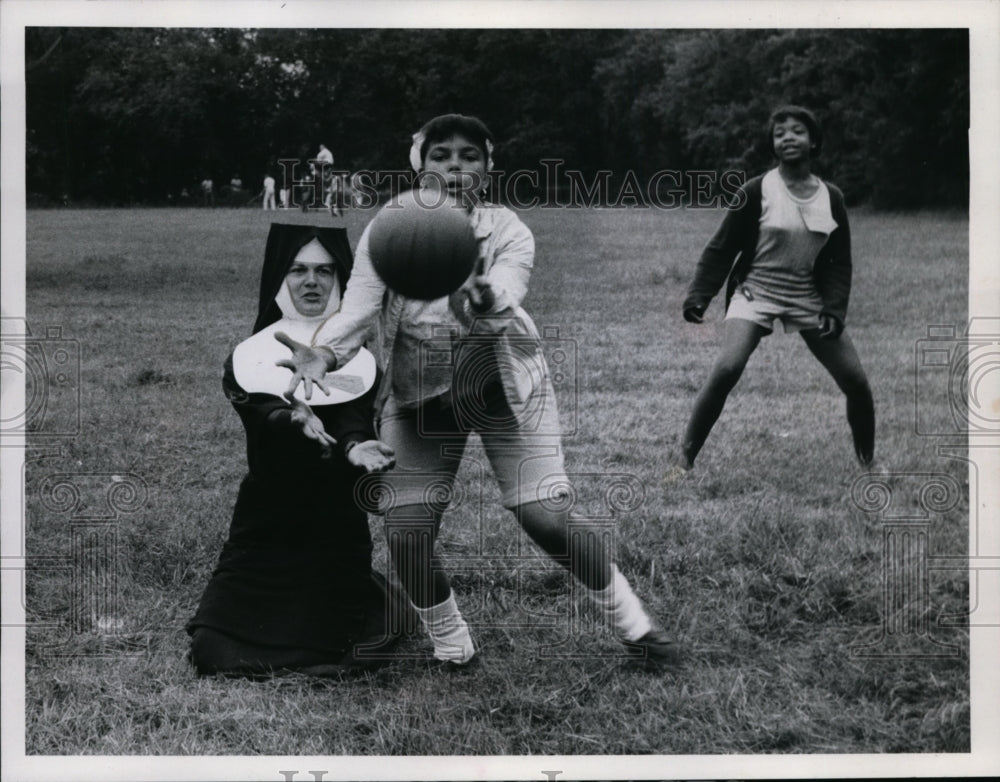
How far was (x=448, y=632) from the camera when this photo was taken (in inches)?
164

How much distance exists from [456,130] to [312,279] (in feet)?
2.44

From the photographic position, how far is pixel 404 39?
4.19 meters

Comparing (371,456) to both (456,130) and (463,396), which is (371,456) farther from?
(456,130)

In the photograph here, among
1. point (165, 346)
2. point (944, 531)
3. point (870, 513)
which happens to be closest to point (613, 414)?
point (870, 513)

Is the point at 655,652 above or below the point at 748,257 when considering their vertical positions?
below

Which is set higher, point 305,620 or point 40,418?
point 40,418

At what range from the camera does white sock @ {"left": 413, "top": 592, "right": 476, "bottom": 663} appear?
4.15 meters

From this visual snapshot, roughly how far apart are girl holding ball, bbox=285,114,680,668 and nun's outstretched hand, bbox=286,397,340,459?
87 mm

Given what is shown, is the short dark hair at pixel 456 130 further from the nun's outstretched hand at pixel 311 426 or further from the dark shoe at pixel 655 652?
the dark shoe at pixel 655 652

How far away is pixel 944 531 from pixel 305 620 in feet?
7.72

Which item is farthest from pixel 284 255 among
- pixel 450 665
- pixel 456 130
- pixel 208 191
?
pixel 450 665

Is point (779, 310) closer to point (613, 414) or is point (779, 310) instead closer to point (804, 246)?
point (804, 246)

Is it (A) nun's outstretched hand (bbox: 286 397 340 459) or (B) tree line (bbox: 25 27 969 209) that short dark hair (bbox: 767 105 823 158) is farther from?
(A) nun's outstretched hand (bbox: 286 397 340 459)

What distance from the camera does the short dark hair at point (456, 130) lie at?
418 centimetres
